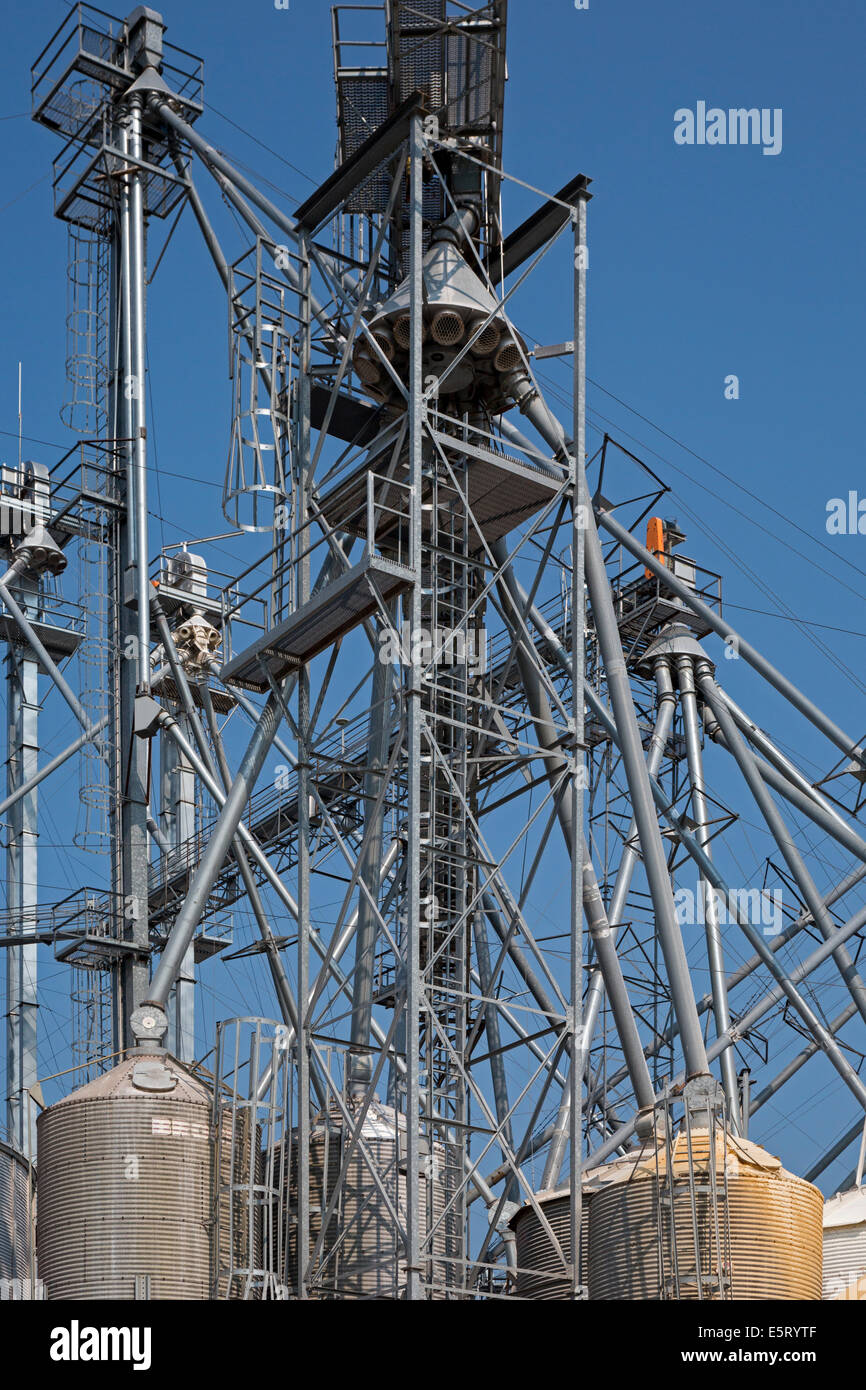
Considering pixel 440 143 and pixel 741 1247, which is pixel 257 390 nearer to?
pixel 440 143

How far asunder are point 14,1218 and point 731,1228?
965 cm

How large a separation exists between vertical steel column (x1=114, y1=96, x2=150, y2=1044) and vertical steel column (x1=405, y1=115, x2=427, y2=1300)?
8.09m

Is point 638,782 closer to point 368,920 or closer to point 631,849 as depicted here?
point 368,920

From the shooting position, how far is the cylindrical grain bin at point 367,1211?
2680 cm

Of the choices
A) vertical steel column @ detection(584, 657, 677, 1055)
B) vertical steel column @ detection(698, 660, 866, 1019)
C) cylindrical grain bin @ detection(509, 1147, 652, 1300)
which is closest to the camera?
cylindrical grain bin @ detection(509, 1147, 652, 1300)

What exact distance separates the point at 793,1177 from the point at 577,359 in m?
11.6

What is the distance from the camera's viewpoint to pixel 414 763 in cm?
2616

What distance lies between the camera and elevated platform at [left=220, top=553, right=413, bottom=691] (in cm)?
2742

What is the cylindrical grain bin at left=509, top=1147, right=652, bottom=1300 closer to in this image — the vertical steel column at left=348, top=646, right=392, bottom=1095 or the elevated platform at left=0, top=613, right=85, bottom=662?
the vertical steel column at left=348, top=646, right=392, bottom=1095

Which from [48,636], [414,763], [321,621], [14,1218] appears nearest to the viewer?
[414,763]

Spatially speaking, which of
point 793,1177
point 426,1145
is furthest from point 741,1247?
point 426,1145

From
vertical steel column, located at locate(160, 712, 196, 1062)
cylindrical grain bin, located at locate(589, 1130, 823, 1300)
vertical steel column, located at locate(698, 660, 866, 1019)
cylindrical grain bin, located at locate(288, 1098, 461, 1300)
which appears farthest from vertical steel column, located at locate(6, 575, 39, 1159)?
cylindrical grain bin, located at locate(589, 1130, 823, 1300)

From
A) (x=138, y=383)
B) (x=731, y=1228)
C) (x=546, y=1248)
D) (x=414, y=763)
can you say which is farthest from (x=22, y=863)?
(x=731, y=1228)

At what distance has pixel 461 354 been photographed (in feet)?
95.0
